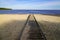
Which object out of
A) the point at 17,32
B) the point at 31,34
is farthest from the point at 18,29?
the point at 31,34

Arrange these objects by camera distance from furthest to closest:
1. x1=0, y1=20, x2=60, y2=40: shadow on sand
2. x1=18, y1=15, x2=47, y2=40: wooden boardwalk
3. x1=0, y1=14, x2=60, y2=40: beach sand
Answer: x1=0, y1=14, x2=60, y2=40: beach sand → x1=0, y1=20, x2=60, y2=40: shadow on sand → x1=18, y1=15, x2=47, y2=40: wooden boardwalk

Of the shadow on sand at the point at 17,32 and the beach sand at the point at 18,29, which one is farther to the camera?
the beach sand at the point at 18,29

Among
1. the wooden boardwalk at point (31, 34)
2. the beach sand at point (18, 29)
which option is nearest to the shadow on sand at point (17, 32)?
the beach sand at point (18, 29)

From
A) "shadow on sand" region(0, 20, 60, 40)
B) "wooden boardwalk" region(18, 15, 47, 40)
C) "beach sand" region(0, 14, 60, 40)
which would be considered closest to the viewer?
"wooden boardwalk" region(18, 15, 47, 40)

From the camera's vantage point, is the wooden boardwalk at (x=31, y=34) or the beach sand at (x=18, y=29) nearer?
the wooden boardwalk at (x=31, y=34)

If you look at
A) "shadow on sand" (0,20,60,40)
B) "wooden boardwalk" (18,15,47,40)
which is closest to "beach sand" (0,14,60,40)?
"shadow on sand" (0,20,60,40)

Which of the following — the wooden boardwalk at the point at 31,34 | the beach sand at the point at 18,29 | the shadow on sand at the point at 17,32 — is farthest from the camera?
the beach sand at the point at 18,29

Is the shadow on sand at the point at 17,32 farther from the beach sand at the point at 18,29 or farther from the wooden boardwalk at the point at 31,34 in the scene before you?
the wooden boardwalk at the point at 31,34

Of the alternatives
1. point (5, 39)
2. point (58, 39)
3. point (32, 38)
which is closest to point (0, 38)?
point (5, 39)

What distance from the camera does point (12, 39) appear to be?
9148 mm

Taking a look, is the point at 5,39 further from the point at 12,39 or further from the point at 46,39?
the point at 46,39

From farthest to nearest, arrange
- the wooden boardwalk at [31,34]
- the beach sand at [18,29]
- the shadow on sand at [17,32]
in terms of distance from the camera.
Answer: the beach sand at [18,29]
the shadow on sand at [17,32]
the wooden boardwalk at [31,34]

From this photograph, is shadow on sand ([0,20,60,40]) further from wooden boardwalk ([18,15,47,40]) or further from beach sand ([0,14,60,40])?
wooden boardwalk ([18,15,47,40])

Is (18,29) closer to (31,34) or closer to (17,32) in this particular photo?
(17,32)
